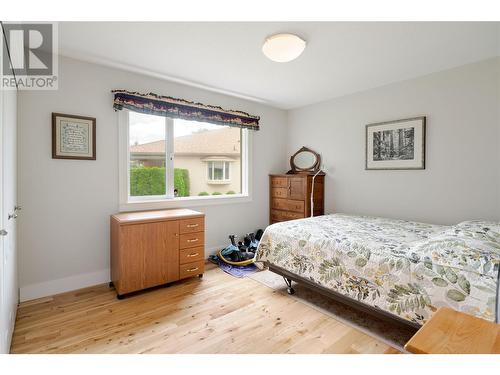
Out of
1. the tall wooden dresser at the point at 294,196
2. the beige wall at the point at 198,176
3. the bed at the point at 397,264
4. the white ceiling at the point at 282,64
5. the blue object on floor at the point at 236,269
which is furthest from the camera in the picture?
the tall wooden dresser at the point at 294,196

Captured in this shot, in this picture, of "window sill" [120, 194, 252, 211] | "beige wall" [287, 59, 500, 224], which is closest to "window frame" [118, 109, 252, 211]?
"window sill" [120, 194, 252, 211]

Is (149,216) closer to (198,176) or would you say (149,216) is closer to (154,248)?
(154,248)

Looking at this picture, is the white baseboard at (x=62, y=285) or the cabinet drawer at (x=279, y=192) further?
the cabinet drawer at (x=279, y=192)

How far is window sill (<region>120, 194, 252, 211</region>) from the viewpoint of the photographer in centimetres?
306

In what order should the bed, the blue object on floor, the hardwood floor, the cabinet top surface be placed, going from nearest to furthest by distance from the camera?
the bed, the hardwood floor, the cabinet top surface, the blue object on floor

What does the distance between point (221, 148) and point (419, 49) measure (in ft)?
9.01

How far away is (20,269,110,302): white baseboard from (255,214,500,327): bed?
1828 mm

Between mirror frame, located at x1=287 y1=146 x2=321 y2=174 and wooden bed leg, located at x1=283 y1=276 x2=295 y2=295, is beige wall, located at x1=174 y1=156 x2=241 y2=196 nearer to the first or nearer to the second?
mirror frame, located at x1=287 y1=146 x2=321 y2=174

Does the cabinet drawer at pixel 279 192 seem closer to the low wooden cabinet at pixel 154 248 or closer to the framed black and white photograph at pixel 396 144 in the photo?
the framed black and white photograph at pixel 396 144

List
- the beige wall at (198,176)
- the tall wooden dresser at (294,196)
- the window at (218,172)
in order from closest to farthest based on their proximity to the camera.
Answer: the beige wall at (198,176) < the tall wooden dresser at (294,196) < the window at (218,172)

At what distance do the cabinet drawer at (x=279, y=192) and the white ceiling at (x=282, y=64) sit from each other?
1.62m

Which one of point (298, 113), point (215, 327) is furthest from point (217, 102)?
point (215, 327)

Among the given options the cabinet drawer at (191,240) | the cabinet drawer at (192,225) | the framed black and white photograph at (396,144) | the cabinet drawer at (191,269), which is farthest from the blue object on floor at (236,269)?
the framed black and white photograph at (396,144)

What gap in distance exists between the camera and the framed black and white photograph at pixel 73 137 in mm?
2553
